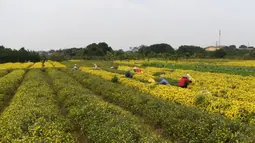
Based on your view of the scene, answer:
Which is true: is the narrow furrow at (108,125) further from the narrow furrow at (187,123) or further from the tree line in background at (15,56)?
the tree line in background at (15,56)

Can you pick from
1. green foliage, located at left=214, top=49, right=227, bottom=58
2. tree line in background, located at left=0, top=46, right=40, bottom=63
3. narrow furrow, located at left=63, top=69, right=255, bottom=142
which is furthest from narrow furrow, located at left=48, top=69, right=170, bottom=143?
green foliage, located at left=214, top=49, right=227, bottom=58

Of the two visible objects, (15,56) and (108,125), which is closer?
(108,125)

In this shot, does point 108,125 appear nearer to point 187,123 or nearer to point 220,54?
point 187,123

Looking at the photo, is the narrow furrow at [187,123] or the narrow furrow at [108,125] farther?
the narrow furrow at [187,123]

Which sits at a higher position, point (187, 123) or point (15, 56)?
point (15, 56)

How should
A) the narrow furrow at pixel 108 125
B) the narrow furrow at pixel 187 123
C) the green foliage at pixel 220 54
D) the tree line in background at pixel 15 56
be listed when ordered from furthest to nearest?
the green foliage at pixel 220 54
the tree line in background at pixel 15 56
the narrow furrow at pixel 187 123
the narrow furrow at pixel 108 125

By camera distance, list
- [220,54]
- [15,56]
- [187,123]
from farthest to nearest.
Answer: [220,54], [15,56], [187,123]

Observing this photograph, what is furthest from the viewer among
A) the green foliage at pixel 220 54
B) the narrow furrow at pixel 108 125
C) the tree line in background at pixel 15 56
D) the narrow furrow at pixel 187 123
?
the green foliage at pixel 220 54

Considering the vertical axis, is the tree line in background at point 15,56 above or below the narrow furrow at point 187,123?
above

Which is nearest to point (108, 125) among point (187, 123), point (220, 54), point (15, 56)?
point (187, 123)

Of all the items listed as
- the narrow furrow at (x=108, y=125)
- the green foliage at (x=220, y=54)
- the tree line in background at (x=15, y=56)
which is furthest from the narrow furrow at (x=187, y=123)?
the green foliage at (x=220, y=54)

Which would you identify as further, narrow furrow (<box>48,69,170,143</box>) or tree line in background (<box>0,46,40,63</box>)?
tree line in background (<box>0,46,40,63</box>)

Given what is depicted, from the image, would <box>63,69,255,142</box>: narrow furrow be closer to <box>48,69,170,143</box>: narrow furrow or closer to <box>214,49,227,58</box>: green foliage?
<box>48,69,170,143</box>: narrow furrow

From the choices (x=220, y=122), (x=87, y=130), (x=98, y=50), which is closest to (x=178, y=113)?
(x=220, y=122)
